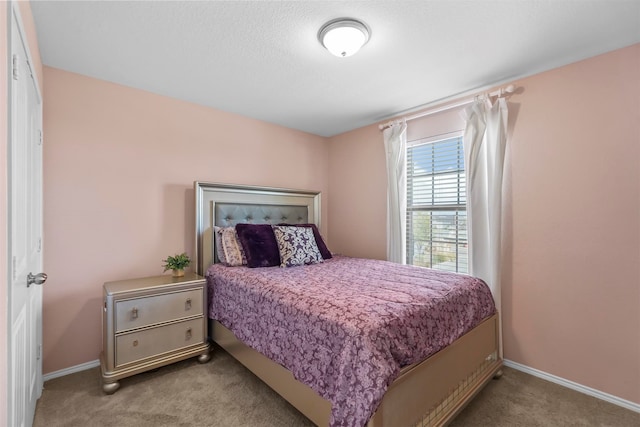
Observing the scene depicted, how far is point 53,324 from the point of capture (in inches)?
84.0

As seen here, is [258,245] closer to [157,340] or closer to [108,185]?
[157,340]

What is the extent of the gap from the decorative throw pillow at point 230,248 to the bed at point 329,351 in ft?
0.44

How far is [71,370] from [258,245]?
169 centimetres

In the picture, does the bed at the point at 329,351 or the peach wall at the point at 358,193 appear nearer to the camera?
the bed at the point at 329,351

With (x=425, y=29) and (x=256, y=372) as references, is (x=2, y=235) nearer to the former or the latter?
(x=256, y=372)

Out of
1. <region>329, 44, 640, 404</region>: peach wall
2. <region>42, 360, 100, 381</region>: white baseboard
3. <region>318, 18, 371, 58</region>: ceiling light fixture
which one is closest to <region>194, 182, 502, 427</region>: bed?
<region>329, 44, 640, 404</region>: peach wall

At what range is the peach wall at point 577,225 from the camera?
6.13 feet

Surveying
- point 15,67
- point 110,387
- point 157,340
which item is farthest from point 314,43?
point 110,387

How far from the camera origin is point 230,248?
8.81ft

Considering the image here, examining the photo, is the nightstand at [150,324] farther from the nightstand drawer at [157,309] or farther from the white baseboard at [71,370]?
the white baseboard at [71,370]

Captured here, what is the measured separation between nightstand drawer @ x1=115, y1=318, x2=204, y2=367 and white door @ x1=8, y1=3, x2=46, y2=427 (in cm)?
45

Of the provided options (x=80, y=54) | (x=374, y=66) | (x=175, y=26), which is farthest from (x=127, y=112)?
(x=374, y=66)

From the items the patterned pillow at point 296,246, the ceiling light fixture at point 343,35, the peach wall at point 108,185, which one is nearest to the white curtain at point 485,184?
the ceiling light fixture at point 343,35

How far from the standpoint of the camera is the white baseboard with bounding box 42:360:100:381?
209 centimetres
